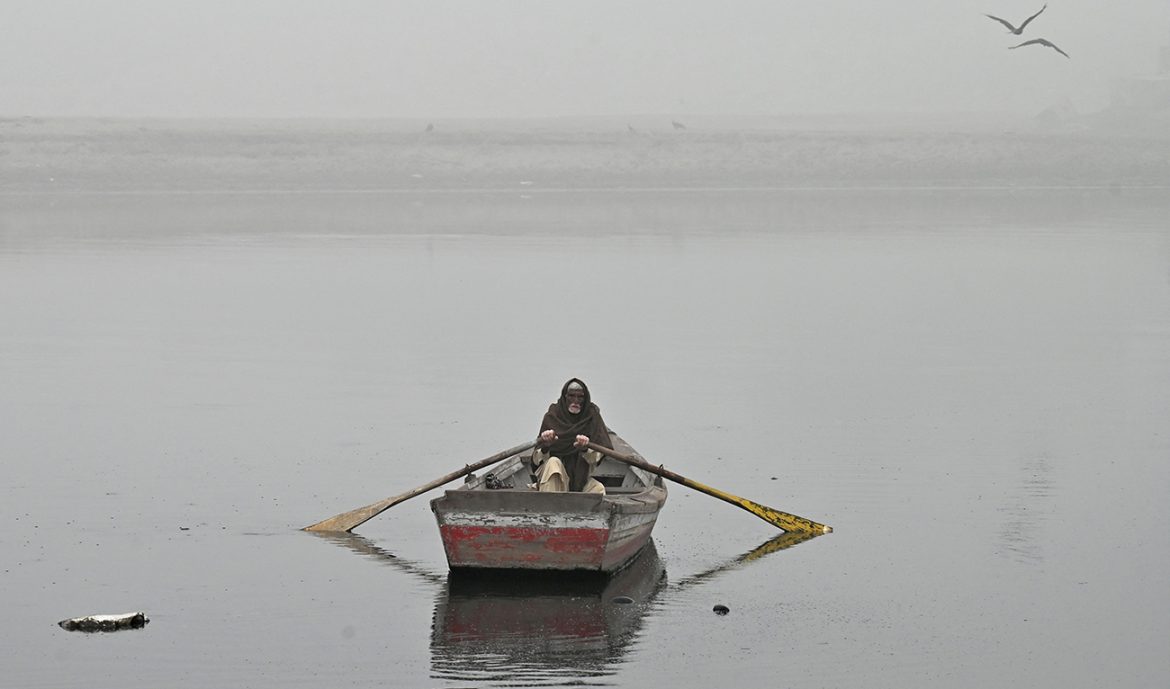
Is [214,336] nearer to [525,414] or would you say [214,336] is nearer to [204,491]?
[525,414]

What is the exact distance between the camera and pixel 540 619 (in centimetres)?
1341

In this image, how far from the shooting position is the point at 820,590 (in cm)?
1449

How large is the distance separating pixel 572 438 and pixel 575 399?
0.34 metres

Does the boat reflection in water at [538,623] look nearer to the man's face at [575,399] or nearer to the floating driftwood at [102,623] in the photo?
the man's face at [575,399]

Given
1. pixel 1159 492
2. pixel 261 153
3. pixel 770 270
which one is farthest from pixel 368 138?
pixel 1159 492

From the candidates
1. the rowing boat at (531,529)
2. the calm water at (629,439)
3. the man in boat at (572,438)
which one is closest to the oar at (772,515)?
the calm water at (629,439)

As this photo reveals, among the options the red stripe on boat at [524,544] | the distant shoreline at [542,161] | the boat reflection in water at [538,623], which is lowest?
the boat reflection in water at [538,623]

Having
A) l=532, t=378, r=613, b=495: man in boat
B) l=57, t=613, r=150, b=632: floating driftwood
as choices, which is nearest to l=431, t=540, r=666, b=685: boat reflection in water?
l=532, t=378, r=613, b=495: man in boat

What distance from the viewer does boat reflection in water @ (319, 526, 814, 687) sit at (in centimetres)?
1228

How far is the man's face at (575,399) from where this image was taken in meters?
15.3

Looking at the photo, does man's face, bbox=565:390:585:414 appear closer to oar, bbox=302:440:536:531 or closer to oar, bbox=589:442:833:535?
oar, bbox=302:440:536:531

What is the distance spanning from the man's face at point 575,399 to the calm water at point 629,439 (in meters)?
1.45

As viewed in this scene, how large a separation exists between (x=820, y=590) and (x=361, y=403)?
10.9 m

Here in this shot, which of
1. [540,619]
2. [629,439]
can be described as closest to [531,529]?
[540,619]
